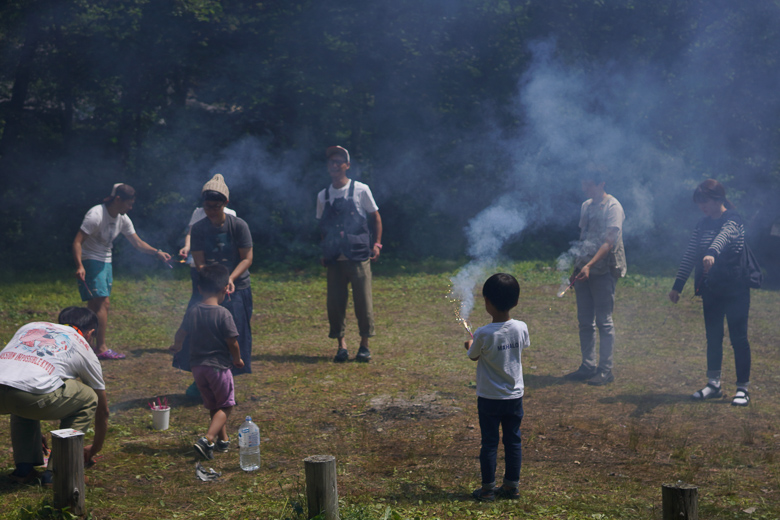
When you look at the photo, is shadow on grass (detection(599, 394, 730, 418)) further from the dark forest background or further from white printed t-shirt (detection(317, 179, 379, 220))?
the dark forest background

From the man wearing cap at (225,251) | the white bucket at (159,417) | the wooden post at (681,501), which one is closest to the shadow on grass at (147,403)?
the man wearing cap at (225,251)

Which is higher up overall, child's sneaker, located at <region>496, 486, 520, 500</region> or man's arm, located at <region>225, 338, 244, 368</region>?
man's arm, located at <region>225, 338, 244, 368</region>

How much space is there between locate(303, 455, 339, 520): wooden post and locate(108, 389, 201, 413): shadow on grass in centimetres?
283

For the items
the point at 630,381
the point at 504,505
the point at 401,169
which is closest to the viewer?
the point at 504,505

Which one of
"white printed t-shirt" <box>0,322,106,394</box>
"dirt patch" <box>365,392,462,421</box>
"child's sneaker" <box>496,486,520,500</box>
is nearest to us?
"white printed t-shirt" <box>0,322,106,394</box>

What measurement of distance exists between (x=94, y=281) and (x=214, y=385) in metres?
3.12

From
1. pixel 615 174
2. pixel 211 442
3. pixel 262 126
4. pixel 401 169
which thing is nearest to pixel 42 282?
pixel 262 126

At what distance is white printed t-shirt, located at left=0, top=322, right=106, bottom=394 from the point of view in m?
3.75

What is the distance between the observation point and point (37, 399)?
149 inches

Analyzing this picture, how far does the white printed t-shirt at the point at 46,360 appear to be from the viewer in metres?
3.75

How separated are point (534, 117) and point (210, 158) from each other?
697cm

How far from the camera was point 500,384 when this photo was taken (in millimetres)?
3814

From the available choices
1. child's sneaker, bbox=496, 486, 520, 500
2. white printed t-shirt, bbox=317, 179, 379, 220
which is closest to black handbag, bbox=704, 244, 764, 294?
child's sneaker, bbox=496, 486, 520, 500

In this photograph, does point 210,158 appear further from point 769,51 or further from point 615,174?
point 769,51
